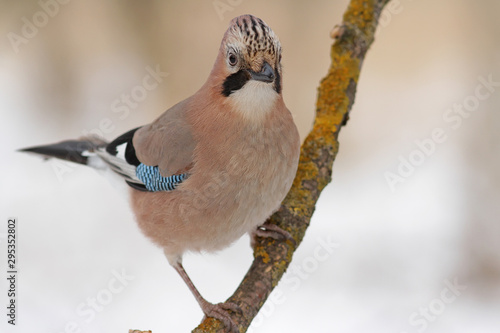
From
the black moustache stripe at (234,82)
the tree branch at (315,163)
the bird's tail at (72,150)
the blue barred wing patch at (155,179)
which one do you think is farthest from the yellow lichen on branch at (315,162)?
the bird's tail at (72,150)

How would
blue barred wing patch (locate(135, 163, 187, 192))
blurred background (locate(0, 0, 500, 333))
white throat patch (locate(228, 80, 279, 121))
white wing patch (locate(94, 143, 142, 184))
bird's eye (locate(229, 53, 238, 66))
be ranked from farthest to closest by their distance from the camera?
1. blurred background (locate(0, 0, 500, 333))
2. white wing patch (locate(94, 143, 142, 184))
3. blue barred wing patch (locate(135, 163, 187, 192))
4. white throat patch (locate(228, 80, 279, 121))
5. bird's eye (locate(229, 53, 238, 66))

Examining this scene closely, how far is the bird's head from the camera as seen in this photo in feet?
7.98

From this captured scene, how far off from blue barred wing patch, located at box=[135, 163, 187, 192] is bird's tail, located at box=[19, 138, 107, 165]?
535mm

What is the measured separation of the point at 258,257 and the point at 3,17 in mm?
3986

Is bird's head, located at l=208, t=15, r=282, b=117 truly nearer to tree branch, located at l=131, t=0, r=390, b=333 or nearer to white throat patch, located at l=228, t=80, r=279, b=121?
white throat patch, located at l=228, t=80, r=279, b=121

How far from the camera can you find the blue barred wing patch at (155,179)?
294 cm

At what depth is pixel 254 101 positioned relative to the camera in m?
2.69

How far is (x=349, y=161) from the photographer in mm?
5305

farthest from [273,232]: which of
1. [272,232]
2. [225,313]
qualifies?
[225,313]

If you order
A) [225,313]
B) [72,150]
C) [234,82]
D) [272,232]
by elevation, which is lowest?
[225,313]

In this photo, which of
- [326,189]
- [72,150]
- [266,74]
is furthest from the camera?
[326,189]

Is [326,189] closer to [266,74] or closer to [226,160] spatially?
[226,160]

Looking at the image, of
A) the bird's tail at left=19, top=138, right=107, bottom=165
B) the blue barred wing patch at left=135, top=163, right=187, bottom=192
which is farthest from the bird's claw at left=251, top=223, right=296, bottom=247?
the bird's tail at left=19, top=138, right=107, bottom=165

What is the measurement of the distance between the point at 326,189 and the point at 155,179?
2.34m
